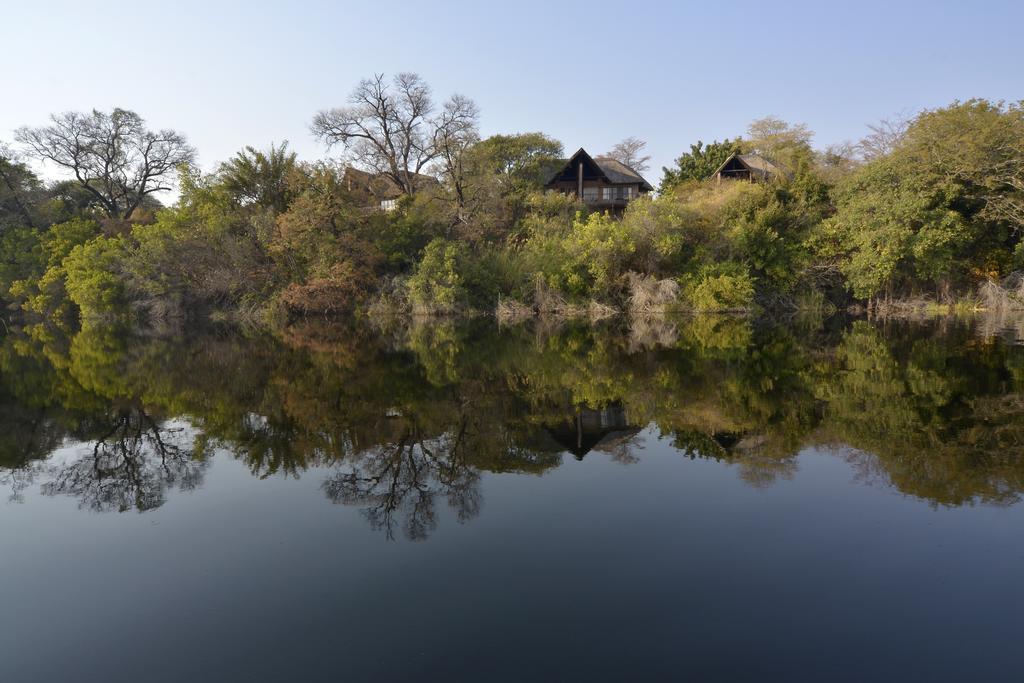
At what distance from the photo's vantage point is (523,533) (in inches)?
191

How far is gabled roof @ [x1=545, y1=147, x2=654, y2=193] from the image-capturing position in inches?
1736

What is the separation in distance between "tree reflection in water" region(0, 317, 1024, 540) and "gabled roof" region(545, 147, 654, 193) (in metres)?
30.8

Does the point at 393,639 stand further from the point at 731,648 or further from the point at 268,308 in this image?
the point at 268,308

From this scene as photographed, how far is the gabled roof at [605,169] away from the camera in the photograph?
1736 inches

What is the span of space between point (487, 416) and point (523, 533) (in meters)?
4.00

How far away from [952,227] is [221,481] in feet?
108

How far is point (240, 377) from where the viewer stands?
1294 cm

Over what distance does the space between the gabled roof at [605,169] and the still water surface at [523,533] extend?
1436 inches

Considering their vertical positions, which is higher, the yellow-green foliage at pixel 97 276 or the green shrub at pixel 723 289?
the yellow-green foliage at pixel 97 276

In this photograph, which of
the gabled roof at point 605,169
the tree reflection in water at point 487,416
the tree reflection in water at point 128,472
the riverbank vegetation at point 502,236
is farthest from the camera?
the gabled roof at point 605,169

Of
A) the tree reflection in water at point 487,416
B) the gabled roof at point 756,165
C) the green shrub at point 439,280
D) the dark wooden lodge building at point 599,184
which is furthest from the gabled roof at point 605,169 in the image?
the tree reflection in water at point 487,416

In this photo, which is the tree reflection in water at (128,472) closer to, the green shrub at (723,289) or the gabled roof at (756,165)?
the green shrub at (723,289)

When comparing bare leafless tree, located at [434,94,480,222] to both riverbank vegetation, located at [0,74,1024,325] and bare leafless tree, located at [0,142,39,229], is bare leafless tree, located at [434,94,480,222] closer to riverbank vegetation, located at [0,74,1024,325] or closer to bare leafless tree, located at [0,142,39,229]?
riverbank vegetation, located at [0,74,1024,325]

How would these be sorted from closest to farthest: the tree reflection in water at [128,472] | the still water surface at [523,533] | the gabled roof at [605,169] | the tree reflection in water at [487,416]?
the still water surface at [523,533] < the tree reflection in water at [128,472] < the tree reflection in water at [487,416] < the gabled roof at [605,169]
